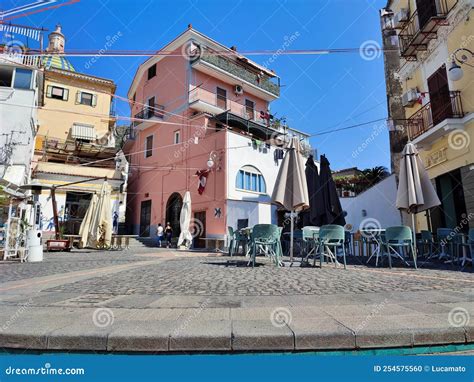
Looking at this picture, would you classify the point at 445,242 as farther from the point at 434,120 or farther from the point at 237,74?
the point at 237,74

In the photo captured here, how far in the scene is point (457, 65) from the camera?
11070 millimetres

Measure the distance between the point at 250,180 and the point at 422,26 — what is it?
481 inches

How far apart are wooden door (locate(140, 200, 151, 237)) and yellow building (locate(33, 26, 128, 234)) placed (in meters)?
1.75

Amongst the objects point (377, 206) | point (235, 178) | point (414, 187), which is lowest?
point (414, 187)

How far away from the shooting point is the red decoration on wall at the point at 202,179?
20709 mm

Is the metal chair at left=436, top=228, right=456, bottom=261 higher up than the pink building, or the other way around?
the pink building

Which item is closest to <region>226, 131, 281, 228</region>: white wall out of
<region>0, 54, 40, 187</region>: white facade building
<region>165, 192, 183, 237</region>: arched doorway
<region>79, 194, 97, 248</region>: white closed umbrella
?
<region>165, 192, 183, 237</region>: arched doorway

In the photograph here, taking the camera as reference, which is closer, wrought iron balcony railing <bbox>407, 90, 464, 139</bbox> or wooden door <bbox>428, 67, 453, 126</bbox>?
wrought iron balcony railing <bbox>407, 90, 464, 139</bbox>

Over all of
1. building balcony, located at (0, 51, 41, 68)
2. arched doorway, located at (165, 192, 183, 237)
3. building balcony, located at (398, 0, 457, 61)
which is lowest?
arched doorway, located at (165, 192, 183, 237)

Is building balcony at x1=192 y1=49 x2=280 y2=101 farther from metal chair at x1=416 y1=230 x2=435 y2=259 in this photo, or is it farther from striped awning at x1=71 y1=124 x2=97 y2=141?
metal chair at x1=416 y1=230 x2=435 y2=259

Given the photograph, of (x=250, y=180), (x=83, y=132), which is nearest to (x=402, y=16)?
(x=250, y=180)

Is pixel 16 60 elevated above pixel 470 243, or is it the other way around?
pixel 16 60

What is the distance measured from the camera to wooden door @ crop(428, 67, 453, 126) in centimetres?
1159

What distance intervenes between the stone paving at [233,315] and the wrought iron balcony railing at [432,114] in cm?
804
